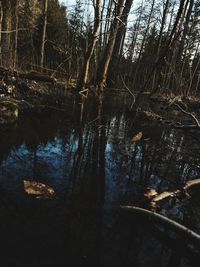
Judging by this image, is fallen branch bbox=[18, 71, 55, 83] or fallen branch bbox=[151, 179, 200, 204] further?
fallen branch bbox=[18, 71, 55, 83]

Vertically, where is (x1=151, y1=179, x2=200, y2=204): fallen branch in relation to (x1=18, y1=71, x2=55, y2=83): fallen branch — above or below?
below

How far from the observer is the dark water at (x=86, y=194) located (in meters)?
2.66

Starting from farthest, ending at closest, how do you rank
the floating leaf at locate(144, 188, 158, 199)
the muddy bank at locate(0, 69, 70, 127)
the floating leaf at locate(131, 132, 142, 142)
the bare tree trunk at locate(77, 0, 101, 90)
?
1. the bare tree trunk at locate(77, 0, 101, 90)
2. the floating leaf at locate(131, 132, 142, 142)
3. the muddy bank at locate(0, 69, 70, 127)
4. the floating leaf at locate(144, 188, 158, 199)

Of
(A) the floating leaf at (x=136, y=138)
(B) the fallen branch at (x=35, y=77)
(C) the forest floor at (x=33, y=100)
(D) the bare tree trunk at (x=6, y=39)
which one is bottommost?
(A) the floating leaf at (x=136, y=138)

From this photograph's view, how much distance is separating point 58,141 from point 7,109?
1821 millimetres

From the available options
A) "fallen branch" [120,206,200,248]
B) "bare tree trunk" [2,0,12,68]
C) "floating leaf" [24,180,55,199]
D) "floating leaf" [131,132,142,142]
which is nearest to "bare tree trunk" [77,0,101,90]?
"bare tree trunk" [2,0,12,68]

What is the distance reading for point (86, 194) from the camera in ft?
12.6

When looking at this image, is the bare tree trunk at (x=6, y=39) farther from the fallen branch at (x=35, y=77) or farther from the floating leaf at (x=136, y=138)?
the floating leaf at (x=136, y=138)

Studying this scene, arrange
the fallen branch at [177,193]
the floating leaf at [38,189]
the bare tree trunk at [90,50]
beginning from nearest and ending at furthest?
1. the floating leaf at [38,189]
2. the fallen branch at [177,193]
3. the bare tree trunk at [90,50]

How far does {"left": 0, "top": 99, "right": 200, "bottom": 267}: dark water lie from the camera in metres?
2.66

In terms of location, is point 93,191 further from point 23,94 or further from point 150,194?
point 23,94

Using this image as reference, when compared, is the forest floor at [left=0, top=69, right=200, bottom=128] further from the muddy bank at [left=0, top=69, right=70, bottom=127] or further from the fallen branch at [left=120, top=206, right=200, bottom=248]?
the fallen branch at [left=120, top=206, right=200, bottom=248]

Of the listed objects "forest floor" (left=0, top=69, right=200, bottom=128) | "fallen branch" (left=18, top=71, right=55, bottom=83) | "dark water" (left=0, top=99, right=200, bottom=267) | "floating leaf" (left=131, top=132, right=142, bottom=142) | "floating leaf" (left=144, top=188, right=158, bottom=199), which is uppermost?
"fallen branch" (left=18, top=71, right=55, bottom=83)

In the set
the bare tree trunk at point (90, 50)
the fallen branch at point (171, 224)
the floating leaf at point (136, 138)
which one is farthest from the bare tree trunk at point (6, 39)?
→ the fallen branch at point (171, 224)
